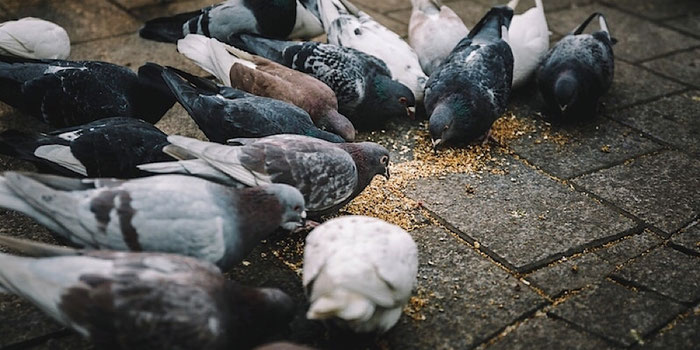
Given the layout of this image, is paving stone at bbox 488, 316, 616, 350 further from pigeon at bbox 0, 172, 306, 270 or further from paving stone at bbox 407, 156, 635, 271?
pigeon at bbox 0, 172, 306, 270

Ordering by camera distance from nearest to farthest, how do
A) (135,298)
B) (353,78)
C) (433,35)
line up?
(135,298) < (353,78) < (433,35)

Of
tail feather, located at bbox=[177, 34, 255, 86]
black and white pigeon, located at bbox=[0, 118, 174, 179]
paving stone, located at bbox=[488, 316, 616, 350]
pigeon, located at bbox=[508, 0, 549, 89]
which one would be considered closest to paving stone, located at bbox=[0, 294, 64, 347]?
black and white pigeon, located at bbox=[0, 118, 174, 179]

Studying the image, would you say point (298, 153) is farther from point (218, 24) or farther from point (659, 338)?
point (218, 24)

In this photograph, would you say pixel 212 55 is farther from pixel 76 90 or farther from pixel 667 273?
pixel 667 273

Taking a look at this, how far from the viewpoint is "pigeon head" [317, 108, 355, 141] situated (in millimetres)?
3826

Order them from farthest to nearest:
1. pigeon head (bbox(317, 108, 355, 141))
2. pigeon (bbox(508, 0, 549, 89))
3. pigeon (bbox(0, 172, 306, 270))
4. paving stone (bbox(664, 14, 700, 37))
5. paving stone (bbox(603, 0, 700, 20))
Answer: paving stone (bbox(603, 0, 700, 20)) < paving stone (bbox(664, 14, 700, 37)) < pigeon (bbox(508, 0, 549, 89)) < pigeon head (bbox(317, 108, 355, 141)) < pigeon (bbox(0, 172, 306, 270))

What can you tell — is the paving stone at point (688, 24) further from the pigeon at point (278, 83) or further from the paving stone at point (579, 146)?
the pigeon at point (278, 83)

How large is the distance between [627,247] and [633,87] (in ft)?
7.31

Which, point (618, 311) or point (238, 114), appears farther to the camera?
point (238, 114)

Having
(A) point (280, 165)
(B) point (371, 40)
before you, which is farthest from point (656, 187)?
(A) point (280, 165)

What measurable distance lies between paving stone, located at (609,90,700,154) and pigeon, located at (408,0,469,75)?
1197mm

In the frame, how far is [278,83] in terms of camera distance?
3848 mm

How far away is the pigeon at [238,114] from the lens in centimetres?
338

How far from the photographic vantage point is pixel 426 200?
3.59 m
